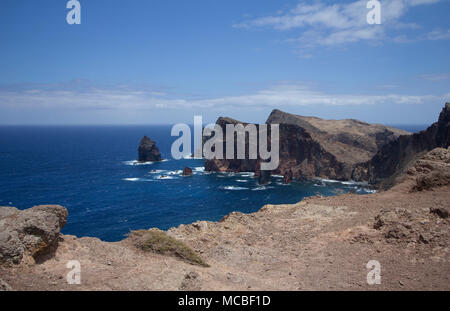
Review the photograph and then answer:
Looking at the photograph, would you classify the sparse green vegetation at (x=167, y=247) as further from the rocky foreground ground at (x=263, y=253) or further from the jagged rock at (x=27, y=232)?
the jagged rock at (x=27, y=232)

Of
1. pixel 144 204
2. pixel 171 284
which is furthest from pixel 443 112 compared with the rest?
pixel 171 284

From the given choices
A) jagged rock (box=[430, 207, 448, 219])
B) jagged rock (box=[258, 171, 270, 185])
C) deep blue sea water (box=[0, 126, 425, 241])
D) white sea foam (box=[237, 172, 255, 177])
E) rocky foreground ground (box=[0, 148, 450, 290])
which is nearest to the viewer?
rocky foreground ground (box=[0, 148, 450, 290])

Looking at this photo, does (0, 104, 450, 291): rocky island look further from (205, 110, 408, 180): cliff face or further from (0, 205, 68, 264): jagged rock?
(205, 110, 408, 180): cliff face

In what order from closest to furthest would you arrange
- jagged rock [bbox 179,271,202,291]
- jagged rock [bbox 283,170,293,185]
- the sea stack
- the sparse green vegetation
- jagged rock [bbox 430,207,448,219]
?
jagged rock [bbox 179,271,202,291], the sparse green vegetation, jagged rock [bbox 430,207,448,219], jagged rock [bbox 283,170,293,185], the sea stack

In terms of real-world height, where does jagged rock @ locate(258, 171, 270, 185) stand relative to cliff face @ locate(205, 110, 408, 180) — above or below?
below

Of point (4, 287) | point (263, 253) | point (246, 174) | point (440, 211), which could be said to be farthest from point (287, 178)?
point (4, 287)

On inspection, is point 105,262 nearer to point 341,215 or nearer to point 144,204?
point 341,215

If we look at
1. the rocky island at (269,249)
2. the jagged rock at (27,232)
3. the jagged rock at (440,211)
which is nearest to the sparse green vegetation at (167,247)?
the rocky island at (269,249)

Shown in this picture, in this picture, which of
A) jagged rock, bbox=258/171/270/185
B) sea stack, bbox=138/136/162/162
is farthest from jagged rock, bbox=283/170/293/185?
sea stack, bbox=138/136/162/162
